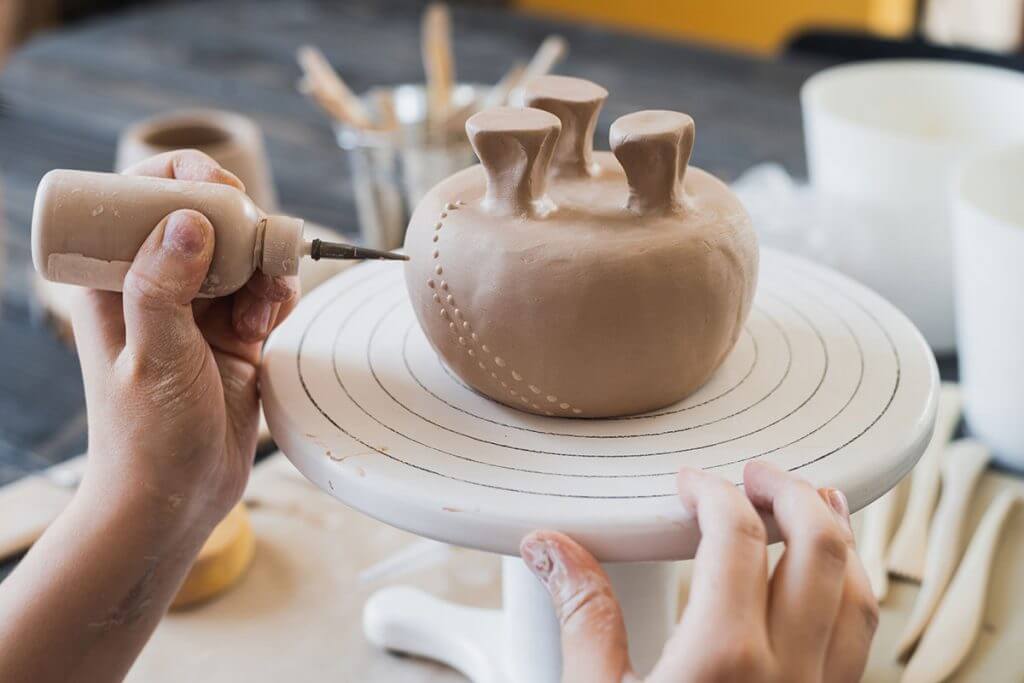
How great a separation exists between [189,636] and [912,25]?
3.40m

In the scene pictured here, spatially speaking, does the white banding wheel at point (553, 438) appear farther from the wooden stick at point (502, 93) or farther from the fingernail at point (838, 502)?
the wooden stick at point (502, 93)

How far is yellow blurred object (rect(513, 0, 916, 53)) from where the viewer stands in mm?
3428

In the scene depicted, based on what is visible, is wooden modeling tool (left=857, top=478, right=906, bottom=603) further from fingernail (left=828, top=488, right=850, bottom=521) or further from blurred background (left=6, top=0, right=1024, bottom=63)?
blurred background (left=6, top=0, right=1024, bottom=63)

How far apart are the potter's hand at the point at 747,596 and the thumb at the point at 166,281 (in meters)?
0.23

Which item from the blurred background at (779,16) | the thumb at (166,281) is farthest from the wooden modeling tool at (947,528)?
the blurred background at (779,16)

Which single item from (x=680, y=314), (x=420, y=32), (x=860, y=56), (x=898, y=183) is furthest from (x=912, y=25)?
(x=680, y=314)

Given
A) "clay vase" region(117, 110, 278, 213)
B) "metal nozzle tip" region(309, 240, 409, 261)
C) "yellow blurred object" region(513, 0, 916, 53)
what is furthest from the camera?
"yellow blurred object" region(513, 0, 916, 53)

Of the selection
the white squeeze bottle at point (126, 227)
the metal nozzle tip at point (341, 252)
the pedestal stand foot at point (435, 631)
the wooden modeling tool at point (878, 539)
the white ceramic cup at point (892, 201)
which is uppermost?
the white squeeze bottle at point (126, 227)

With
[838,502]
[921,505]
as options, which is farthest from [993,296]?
[838,502]

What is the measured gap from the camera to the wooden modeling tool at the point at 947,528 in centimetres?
70

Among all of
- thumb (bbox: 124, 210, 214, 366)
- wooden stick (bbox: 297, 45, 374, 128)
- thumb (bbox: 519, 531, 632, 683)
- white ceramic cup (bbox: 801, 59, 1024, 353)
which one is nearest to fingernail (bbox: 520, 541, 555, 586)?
thumb (bbox: 519, 531, 632, 683)

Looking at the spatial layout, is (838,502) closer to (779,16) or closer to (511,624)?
(511,624)

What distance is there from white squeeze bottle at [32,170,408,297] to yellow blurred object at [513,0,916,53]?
9.81 ft

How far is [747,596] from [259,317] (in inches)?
14.0
